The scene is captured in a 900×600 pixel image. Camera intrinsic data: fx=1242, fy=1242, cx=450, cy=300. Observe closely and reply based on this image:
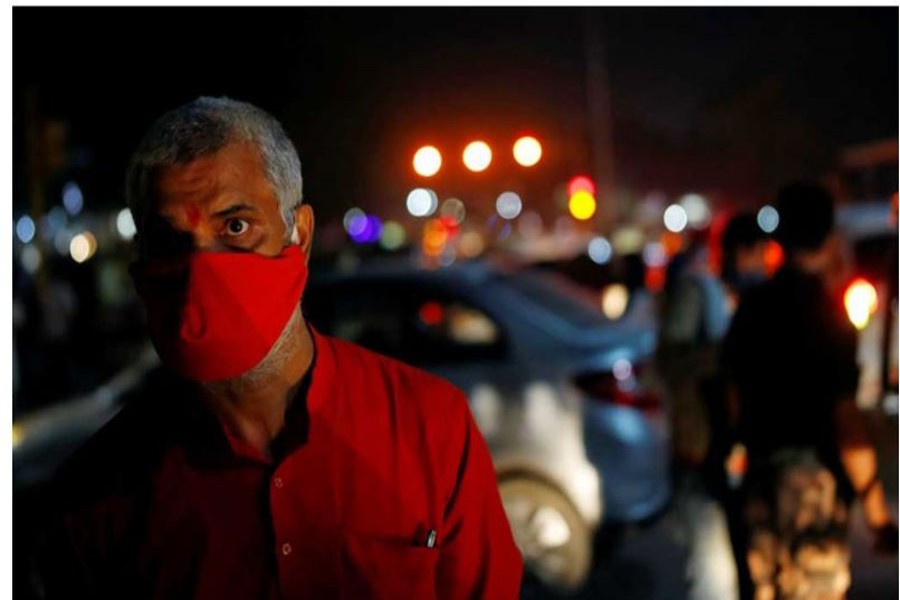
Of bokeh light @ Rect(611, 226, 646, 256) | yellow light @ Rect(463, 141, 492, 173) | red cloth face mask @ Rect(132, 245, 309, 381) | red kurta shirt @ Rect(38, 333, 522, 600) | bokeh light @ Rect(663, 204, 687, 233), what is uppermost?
bokeh light @ Rect(663, 204, 687, 233)

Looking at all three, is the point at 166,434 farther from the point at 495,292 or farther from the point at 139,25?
the point at 139,25

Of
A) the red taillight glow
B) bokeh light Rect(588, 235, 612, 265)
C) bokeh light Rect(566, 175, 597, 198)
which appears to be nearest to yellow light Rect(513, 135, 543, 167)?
the red taillight glow

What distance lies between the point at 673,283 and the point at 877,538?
128 inches

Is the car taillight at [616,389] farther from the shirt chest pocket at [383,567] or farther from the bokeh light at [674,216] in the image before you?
the bokeh light at [674,216]

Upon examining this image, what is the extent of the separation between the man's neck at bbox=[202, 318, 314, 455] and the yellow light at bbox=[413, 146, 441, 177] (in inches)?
137

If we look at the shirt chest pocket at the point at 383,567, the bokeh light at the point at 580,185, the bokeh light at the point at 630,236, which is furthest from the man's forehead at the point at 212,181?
the bokeh light at the point at 630,236

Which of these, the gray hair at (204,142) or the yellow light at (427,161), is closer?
the gray hair at (204,142)

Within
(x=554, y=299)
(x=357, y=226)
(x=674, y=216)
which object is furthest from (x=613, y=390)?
(x=674, y=216)

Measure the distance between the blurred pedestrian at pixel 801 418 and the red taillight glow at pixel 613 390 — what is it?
2010mm

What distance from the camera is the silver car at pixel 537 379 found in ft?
20.9

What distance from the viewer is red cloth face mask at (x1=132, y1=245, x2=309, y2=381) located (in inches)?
78.0

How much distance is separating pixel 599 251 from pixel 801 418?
64.4ft

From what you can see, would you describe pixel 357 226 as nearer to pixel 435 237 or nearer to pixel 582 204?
pixel 435 237

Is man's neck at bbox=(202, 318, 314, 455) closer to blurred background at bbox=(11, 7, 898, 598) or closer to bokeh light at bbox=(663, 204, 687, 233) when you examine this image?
blurred background at bbox=(11, 7, 898, 598)
